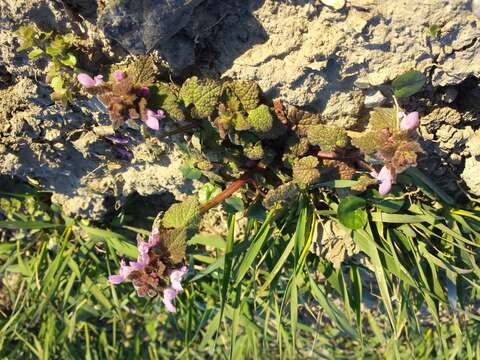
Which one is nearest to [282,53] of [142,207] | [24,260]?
[142,207]

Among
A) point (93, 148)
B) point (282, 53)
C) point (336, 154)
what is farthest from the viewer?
point (93, 148)

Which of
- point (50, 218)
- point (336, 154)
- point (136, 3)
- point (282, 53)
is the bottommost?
point (336, 154)

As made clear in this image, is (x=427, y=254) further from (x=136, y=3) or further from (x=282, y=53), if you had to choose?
(x=136, y=3)

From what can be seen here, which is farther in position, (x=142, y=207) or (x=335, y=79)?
(x=142, y=207)

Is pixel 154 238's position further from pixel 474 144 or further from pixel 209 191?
pixel 474 144

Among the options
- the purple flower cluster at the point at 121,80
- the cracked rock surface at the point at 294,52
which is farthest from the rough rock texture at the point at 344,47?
the purple flower cluster at the point at 121,80

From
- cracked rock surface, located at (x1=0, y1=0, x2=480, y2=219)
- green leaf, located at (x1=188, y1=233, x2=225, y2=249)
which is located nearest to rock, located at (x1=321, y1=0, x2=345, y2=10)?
cracked rock surface, located at (x1=0, y1=0, x2=480, y2=219)

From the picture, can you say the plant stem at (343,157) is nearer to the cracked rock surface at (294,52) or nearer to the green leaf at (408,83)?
the cracked rock surface at (294,52)
